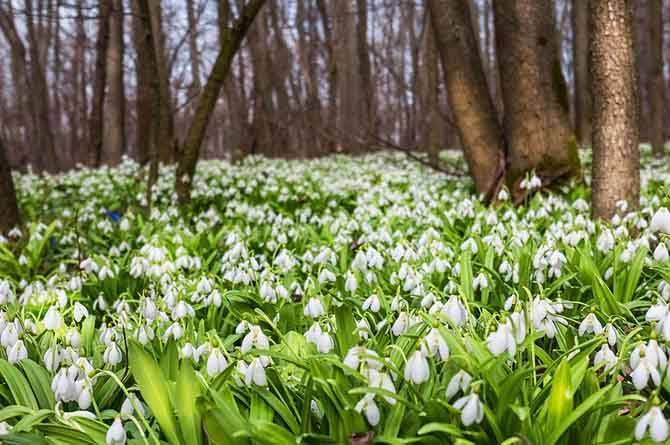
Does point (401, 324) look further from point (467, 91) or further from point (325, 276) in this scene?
point (467, 91)

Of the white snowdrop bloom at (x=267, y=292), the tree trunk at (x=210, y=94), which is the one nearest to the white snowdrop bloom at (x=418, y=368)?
the white snowdrop bloom at (x=267, y=292)

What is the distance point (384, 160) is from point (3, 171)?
28.2ft

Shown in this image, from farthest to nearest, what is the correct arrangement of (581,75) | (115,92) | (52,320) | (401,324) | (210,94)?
1. (581,75)
2. (115,92)
3. (210,94)
4. (52,320)
5. (401,324)

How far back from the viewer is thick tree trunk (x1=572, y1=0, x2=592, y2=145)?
42.8 feet

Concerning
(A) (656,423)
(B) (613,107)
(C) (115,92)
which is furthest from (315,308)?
(C) (115,92)

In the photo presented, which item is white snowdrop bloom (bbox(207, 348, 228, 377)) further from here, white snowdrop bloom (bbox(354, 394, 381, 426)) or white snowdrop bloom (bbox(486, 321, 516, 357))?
white snowdrop bloom (bbox(486, 321, 516, 357))

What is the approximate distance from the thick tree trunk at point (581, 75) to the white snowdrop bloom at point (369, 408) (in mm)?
12484

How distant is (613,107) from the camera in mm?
4203

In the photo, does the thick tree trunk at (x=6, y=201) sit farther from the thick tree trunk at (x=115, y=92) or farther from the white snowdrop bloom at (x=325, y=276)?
the thick tree trunk at (x=115, y=92)

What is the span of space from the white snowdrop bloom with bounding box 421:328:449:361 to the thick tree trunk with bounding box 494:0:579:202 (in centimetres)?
429

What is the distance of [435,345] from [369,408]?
10.9 inches

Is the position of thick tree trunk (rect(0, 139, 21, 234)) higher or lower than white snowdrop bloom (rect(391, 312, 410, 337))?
higher

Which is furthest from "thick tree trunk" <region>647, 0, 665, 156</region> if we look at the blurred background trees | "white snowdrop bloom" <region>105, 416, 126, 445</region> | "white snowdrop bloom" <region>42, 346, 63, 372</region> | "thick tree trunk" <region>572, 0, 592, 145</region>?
"white snowdrop bloom" <region>105, 416, 126, 445</region>

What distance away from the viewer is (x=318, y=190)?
304 inches
